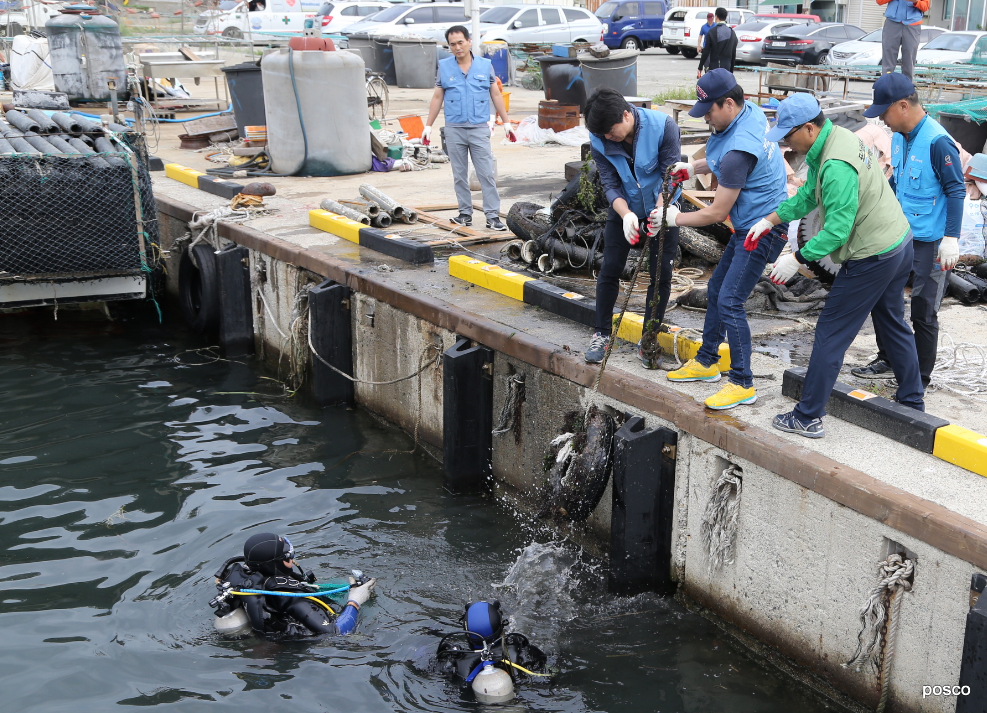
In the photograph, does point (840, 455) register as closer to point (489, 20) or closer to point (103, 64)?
point (103, 64)

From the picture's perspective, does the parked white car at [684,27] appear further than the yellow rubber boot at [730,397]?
Yes

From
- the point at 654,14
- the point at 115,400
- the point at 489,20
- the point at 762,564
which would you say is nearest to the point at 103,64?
the point at 115,400

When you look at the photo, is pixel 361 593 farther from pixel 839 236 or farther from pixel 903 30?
pixel 903 30

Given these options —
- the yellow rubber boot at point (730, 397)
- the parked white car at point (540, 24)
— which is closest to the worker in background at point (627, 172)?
the yellow rubber boot at point (730, 397)

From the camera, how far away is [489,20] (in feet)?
92.8

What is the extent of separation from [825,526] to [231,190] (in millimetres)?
8807

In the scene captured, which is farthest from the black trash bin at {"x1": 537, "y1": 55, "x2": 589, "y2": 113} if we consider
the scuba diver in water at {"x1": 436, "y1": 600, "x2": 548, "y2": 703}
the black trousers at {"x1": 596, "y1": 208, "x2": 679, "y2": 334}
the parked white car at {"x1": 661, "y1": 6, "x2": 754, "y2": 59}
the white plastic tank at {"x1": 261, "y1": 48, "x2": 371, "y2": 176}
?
the parked white car at {"x1": 661, "y1": 6, "x2": 754, "y2": 59}

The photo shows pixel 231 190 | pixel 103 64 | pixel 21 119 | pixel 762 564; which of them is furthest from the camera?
pixel 103 64

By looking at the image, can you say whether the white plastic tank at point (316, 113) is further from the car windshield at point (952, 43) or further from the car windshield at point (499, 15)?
the car windshield at point (499, 15)

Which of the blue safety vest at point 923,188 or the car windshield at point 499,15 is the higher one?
the car windshield at point 499,15

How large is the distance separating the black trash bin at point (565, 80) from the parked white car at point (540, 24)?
9.98 metres

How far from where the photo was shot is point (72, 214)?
9273 millimetres

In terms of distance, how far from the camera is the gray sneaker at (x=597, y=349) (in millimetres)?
6031

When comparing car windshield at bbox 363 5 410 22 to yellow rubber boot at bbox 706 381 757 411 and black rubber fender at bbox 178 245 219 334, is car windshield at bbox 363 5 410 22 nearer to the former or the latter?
black rubber fender at bbox 178 245 219 334
